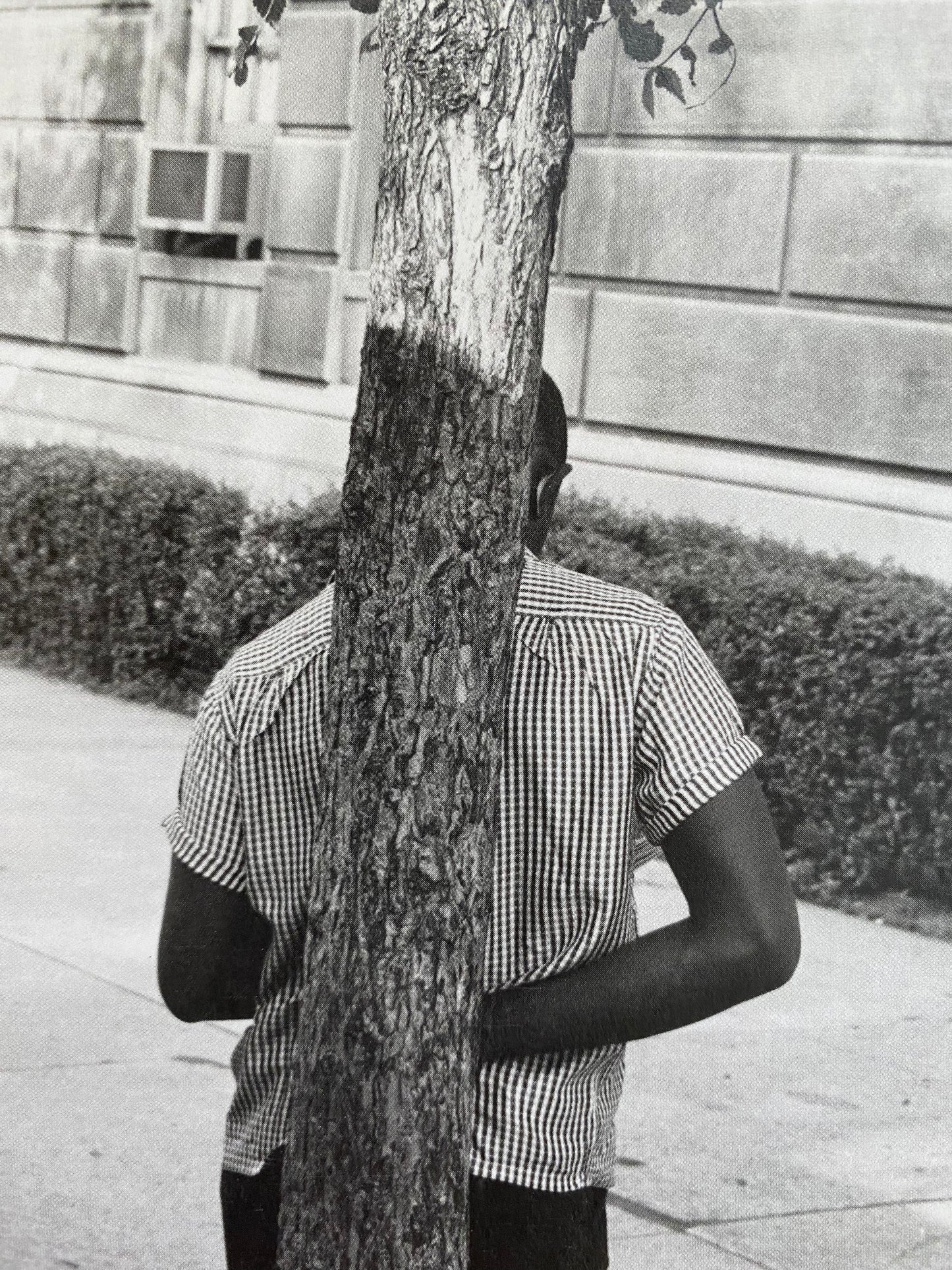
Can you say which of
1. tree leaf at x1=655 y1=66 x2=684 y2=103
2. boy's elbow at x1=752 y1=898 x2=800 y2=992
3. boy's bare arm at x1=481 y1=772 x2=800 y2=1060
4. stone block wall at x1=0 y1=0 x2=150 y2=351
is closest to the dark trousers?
boy's bare arm at x1=481 y1=772 x2=800 y2=1060

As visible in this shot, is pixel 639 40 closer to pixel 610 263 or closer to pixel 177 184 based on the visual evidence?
pixel 610 263

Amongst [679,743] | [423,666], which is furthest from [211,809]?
[679,743]

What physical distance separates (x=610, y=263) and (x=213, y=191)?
3538 mm

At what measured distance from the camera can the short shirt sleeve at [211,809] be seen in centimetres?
220

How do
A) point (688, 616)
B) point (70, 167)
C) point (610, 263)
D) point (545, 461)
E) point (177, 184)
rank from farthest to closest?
point (70, 167) < point (177, 184) < point (610, 263) < point (688, 616) < point (545, 461)

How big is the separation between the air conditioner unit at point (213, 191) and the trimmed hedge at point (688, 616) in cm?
183

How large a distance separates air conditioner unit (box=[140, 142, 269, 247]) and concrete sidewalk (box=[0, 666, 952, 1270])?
609cm

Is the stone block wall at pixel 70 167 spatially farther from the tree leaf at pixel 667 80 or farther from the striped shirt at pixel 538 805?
the striped shirt at pixel 538 805

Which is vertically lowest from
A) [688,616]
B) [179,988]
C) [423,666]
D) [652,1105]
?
[652,1105]

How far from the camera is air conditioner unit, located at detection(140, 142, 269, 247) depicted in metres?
12.8

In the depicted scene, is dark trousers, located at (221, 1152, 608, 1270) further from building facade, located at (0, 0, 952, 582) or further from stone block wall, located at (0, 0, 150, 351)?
stone block wall, located at (0, 0, 150, 351)

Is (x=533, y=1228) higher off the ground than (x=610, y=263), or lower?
lower

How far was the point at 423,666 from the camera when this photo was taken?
214 cm

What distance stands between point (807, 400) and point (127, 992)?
467 centimetres
